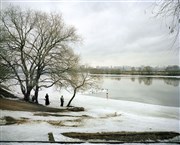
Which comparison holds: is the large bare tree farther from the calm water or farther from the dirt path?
the calm water

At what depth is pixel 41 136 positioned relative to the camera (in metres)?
8.09

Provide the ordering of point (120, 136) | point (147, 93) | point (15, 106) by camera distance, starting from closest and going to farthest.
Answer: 1. point (120, 136)
2. point (15, 106)
3. point (147, 93)

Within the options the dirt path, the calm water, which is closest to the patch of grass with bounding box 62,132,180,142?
the dirt path

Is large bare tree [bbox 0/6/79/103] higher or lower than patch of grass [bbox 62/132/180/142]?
higher

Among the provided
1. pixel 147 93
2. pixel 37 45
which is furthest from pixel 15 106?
pixel 147 93

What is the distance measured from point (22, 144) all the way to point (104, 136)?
10.9 ft

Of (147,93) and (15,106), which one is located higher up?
(15,106)

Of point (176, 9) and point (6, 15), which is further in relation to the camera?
point (6, 15)

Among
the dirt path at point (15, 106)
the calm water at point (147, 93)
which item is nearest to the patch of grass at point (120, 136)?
the dirt path at point (15, 106)

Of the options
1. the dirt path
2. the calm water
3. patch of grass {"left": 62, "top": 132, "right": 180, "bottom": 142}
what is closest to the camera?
patch of grass {"left": 62, "top": 132, "right": 180, "bottom": 142}

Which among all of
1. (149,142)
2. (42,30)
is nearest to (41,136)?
(149,142)

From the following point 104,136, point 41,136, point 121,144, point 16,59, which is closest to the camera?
point 121,144

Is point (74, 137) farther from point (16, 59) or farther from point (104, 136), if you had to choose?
point (16, 59)

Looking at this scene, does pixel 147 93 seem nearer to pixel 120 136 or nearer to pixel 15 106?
pixel 15 106
